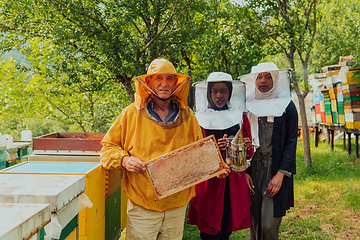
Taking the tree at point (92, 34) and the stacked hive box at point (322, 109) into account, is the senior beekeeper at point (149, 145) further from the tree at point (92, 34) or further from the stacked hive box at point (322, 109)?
the stacked hive box at point (322, 109)

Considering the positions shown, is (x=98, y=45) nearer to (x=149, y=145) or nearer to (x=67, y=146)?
(x=67, y=146)

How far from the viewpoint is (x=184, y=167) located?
2008 mm

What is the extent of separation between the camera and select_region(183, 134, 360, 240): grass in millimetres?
3854

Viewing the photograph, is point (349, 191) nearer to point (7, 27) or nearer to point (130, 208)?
point (130, 208)

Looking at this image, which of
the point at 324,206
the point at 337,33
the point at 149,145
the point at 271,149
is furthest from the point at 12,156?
the point at 337,33

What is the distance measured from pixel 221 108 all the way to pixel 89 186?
1.34 meters

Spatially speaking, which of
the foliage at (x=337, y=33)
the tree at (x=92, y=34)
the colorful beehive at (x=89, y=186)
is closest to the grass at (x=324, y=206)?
the colorful beehive at (x=89, y=186)

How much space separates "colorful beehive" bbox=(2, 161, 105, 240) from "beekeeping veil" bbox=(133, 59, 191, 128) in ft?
2.12

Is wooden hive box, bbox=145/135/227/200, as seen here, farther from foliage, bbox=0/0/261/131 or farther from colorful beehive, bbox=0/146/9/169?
colorful beehive, bbox=0/146/9/169

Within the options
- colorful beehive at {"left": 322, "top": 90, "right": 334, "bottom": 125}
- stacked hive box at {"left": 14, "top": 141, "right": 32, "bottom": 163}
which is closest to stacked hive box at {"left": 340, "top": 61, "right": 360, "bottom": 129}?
colorful beehive at {"left": 322, "top": 90, "right": 334, "bottom": 125}

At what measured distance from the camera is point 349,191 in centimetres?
524

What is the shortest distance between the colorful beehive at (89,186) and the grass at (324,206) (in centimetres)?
177

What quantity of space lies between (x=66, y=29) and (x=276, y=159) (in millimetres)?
3968

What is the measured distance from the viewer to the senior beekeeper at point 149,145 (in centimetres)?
203
